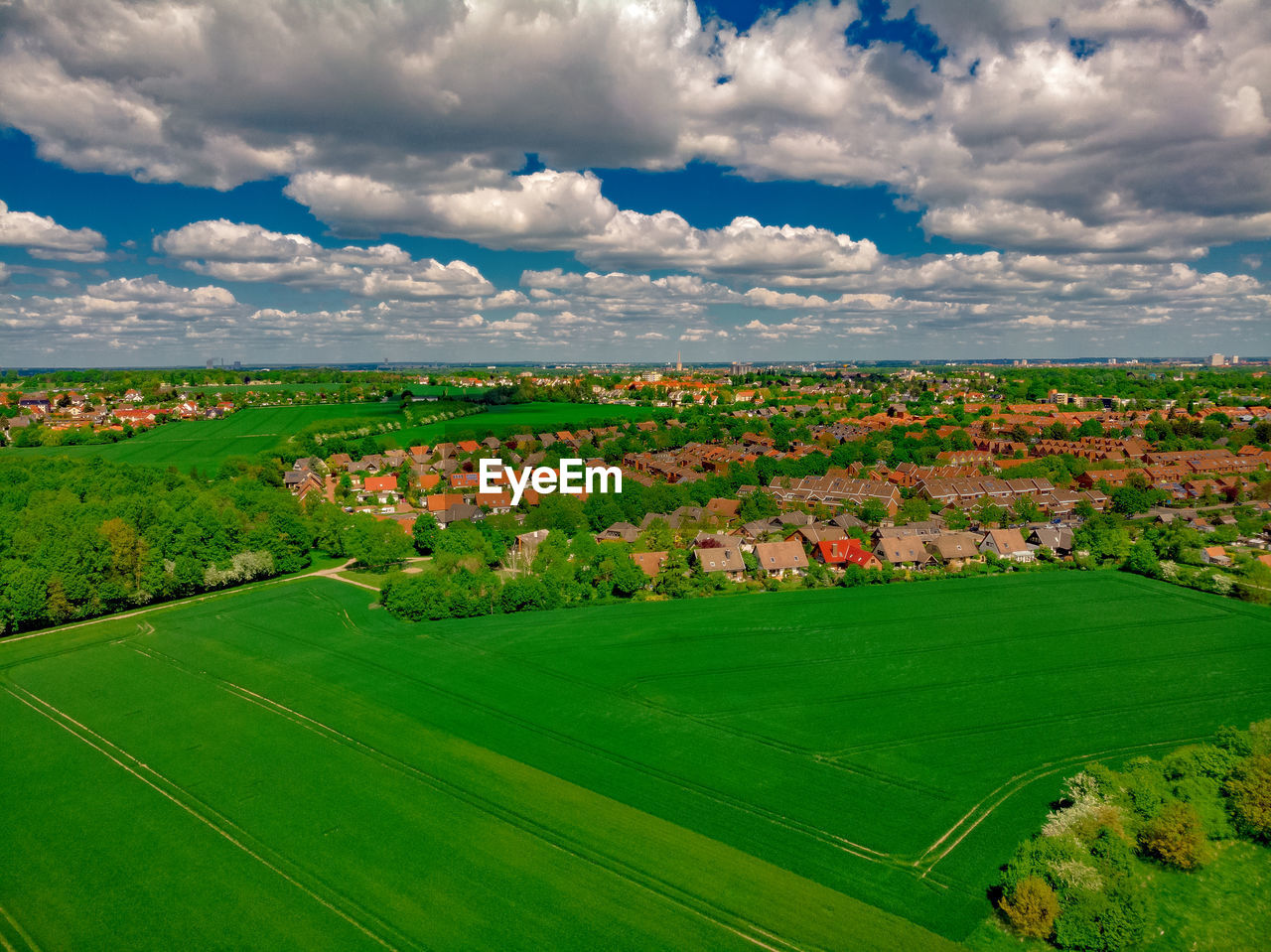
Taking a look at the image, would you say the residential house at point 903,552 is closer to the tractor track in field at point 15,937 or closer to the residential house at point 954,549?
the residential house at point 954,549

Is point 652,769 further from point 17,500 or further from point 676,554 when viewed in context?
point 17,500

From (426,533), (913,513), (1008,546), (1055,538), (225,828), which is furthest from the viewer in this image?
(913,513)

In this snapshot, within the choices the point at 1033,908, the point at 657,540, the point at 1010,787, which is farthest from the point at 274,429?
the point at 1033,908

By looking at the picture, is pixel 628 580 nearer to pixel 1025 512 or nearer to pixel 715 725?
pixel 715 725

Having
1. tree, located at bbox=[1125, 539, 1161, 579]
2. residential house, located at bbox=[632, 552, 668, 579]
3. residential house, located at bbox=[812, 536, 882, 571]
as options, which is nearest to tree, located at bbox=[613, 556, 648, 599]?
residential house, located at bbox=[632, 552, 668, 579]

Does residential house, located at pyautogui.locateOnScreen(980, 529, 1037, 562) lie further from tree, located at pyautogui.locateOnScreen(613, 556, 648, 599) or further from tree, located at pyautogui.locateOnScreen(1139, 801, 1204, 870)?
tree, located at pyautogui.locateOnScreen(1139, 801, 1204, 870)

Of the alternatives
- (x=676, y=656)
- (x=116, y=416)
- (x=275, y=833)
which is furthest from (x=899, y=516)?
(x=116, y=416)
